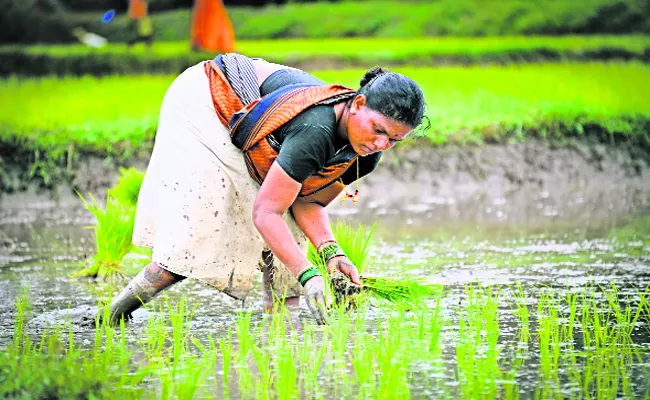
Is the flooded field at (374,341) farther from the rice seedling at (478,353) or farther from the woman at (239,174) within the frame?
the woman at (239,174)

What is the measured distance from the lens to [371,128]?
3.81 meters

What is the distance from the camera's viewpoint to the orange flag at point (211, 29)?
1371cm

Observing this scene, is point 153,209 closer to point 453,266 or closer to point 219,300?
point 219,300

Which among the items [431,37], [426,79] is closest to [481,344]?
[426,79]

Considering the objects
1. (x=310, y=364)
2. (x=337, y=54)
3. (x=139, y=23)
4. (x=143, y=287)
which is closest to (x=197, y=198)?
(x=143, y=287)

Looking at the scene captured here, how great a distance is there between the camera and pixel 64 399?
10.4 feet

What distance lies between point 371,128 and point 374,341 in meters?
0.88

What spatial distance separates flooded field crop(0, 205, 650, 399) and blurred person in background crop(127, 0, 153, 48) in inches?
369

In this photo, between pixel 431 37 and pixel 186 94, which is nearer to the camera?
pixel 186 94

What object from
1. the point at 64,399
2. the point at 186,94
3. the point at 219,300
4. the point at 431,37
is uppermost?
the point at 431,37

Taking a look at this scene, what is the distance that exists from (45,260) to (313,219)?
246 cm

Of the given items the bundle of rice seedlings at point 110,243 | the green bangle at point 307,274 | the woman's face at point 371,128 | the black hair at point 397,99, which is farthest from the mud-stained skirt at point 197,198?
the bundle of rice seedlings at point 110,243

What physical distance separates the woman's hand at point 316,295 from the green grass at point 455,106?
186 inches

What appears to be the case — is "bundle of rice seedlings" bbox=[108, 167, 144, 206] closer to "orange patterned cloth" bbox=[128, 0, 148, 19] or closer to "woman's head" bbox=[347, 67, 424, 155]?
"woman's head" bbox=[347, 67, 424, 155]
